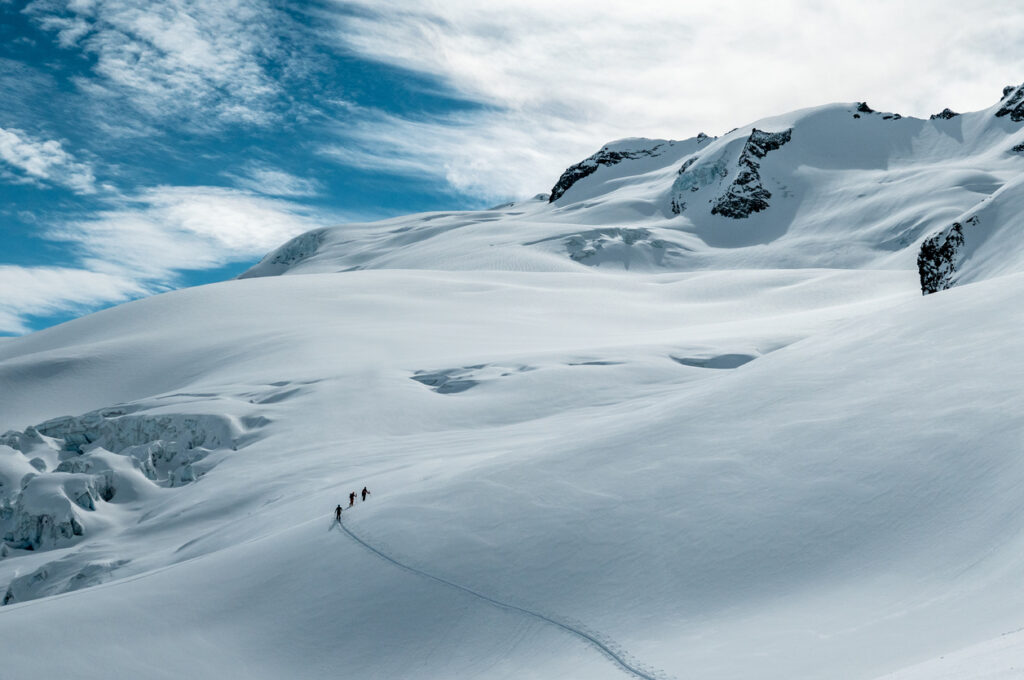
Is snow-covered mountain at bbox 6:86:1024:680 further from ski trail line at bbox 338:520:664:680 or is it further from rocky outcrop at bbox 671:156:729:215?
rocky outcrop at bbox 671:156:729:215

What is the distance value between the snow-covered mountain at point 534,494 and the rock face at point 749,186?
261 ft

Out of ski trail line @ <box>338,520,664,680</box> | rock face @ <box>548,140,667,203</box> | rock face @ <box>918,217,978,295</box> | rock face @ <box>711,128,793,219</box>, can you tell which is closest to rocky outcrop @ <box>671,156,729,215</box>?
rock face @ <box>711,128,793,219</box>

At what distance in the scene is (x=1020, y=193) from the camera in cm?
4300

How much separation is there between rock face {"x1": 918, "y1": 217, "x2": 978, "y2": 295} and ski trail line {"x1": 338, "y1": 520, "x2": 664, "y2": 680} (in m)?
32.3

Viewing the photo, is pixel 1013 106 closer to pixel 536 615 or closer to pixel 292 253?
pixel 292 253

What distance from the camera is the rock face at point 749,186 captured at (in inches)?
5344

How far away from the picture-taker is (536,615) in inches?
714

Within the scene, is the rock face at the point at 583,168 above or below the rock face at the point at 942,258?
above

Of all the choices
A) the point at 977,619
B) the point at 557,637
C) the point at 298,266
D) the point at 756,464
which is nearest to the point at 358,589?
the point at 557,637

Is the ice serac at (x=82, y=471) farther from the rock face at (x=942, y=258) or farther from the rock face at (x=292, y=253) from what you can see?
the rock face at (x=292, y=253)

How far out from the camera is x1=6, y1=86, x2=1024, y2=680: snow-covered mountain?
52.6 feet

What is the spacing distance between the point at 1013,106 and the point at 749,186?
5007cm

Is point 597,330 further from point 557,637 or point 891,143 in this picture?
point 891,143

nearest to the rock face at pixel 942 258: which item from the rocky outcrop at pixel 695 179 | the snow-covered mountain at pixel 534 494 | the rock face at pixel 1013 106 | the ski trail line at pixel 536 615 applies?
the snow-covered mountain at pixel 534 494
